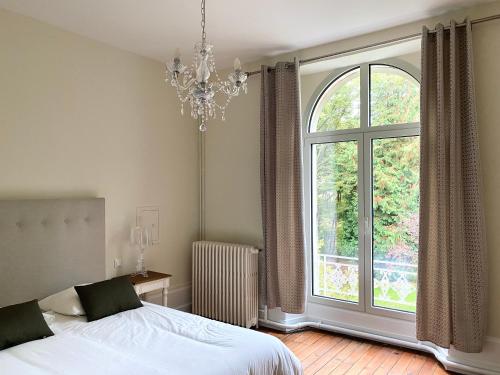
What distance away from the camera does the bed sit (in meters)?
1.89

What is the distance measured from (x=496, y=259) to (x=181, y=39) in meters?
3.11

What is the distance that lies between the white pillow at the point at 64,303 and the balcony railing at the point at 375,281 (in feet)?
7.28

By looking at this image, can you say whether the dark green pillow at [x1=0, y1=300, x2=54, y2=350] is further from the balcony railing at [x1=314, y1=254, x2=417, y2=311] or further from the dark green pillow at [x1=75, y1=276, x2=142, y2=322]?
the balcony railing at [x1=314, y1=254, x2=417, y2=311]

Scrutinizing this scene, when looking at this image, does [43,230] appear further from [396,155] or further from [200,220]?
[396,155]

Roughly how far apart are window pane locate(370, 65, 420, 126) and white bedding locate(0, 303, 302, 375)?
222 cm

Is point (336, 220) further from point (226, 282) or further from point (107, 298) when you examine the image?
point (107, 298)

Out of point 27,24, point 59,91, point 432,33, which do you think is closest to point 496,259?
point 432,33

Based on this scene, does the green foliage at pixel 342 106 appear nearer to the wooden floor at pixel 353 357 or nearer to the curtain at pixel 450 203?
the curtain at pixel 450 203

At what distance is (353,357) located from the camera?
303 cm

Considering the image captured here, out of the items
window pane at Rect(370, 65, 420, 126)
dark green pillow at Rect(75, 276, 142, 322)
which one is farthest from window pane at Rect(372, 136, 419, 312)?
dark green pillow at Rect(75, 276, 142, 322)

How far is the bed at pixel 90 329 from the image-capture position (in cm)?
189

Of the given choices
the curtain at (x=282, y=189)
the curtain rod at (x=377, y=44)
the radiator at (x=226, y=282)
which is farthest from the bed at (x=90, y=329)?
the curtain rod at (x=377, y=44)

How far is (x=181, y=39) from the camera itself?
3.25m

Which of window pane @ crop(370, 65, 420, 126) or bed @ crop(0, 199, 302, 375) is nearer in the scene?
bed @ crop(0, 199, 302, 375)
